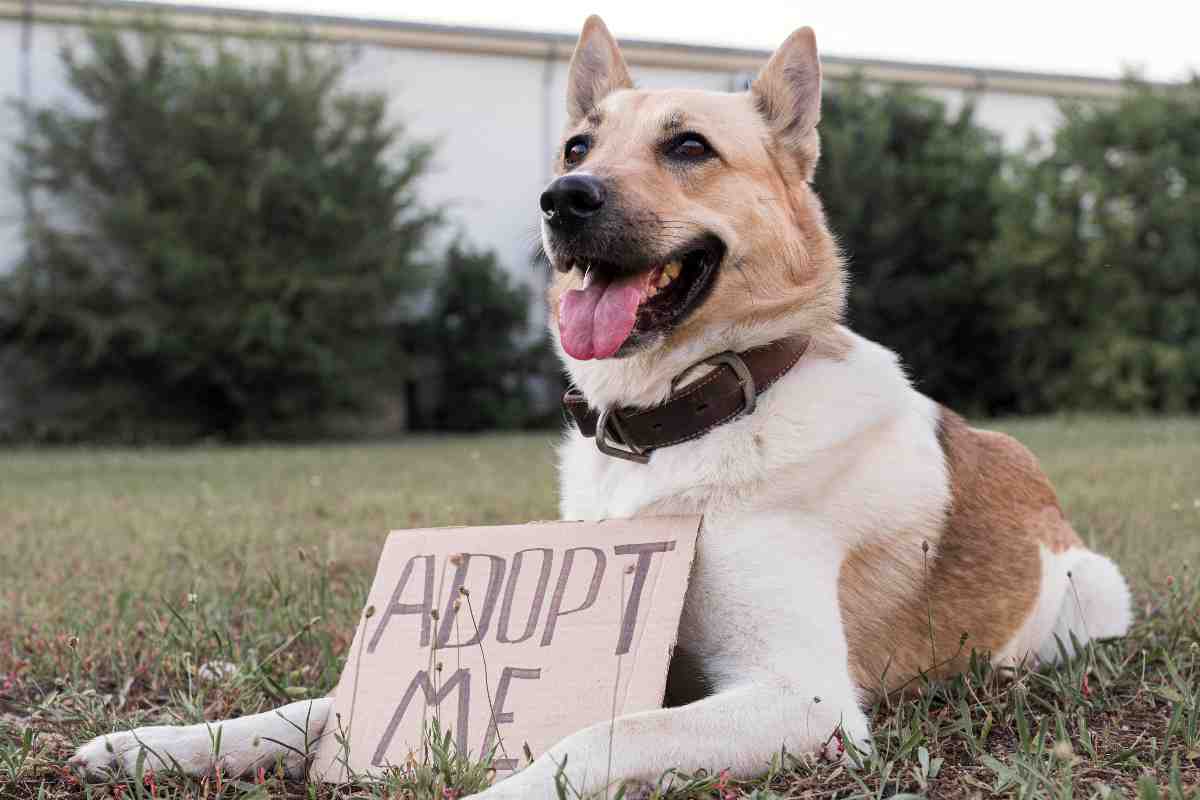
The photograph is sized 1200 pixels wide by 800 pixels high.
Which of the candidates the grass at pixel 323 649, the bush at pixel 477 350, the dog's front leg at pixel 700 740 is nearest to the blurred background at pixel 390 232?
the bush at pixel 477 350

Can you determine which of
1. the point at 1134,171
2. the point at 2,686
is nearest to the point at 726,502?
the point at 2,686

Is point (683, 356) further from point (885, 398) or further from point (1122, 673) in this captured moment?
point (1122, 673)

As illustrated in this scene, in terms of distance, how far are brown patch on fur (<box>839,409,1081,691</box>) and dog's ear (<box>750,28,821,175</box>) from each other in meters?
0.85

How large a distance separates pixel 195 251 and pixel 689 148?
40.4 ft

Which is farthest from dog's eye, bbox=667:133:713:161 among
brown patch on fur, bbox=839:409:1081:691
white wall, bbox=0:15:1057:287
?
white wall, bbox=0:15:1057:287

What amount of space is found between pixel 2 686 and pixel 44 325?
12.5 metres

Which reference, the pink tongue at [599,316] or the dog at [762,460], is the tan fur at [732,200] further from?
the pink tongue at [599,316]

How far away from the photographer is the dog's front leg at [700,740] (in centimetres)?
Result: 208

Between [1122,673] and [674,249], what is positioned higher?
[674,249]

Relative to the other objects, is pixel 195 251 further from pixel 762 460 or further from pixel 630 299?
pixel 762 460

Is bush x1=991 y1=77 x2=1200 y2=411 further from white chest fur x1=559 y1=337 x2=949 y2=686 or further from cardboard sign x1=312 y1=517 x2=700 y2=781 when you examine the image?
cardboard sign x1=312 y1=517 x2=700 y2=781

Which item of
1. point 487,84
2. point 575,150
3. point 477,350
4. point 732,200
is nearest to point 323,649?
point 575,150

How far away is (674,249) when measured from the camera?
272 centimetres

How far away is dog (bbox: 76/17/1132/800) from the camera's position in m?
2.41
